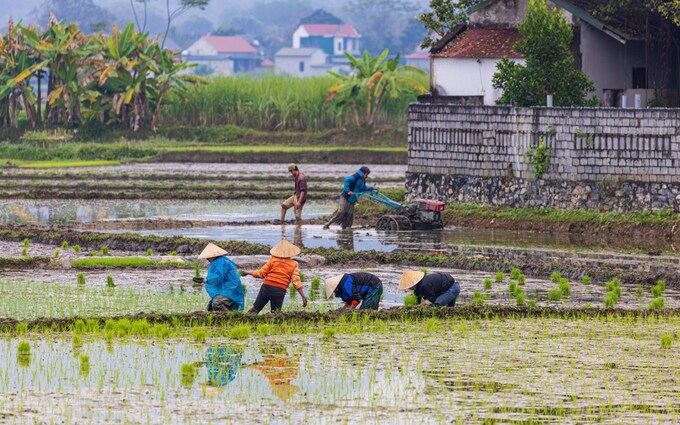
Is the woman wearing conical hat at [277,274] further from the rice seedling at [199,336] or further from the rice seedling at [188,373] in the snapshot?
the rice seedling at [188,373]

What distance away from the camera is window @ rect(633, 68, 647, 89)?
32719mm

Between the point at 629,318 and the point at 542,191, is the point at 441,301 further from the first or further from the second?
the point at 542,191

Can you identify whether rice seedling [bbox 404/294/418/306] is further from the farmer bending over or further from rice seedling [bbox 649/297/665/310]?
rice seedling [bbox 649/297/665/310]

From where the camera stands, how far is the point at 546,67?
2938 centimetres

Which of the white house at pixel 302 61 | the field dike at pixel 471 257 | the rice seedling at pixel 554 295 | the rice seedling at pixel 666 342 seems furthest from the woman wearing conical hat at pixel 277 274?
the white house at pixel 302 61

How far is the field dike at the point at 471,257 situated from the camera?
20297 millimetres

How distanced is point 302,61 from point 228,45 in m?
7.30

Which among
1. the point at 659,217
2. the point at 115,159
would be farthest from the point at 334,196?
the point at 115,159

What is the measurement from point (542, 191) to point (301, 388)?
1649cm

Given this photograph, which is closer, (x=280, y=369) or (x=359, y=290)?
(x=280, y=369)

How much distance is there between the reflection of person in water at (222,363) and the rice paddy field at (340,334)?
2 cm

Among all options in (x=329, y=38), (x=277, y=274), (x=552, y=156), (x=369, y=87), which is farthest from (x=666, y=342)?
(x=329, y=38)

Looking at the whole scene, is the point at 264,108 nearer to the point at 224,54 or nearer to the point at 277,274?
the point at 277,274

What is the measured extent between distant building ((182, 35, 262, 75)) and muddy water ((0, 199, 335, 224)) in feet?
339
